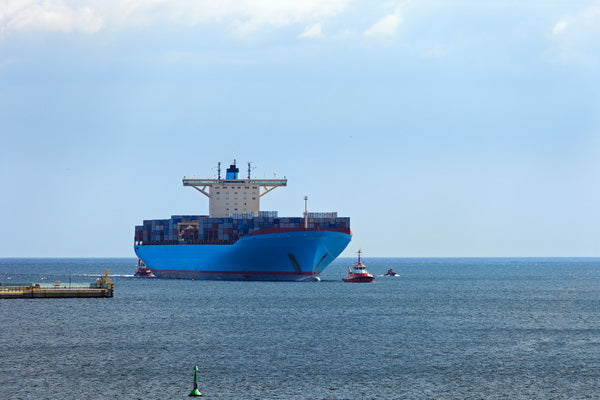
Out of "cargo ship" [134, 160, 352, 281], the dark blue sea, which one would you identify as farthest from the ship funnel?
the dark blue sea

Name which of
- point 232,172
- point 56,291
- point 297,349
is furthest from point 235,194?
point 297,349

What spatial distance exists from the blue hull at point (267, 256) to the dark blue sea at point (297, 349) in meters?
21.5

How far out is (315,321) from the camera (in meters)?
74.1

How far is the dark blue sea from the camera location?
43.3 metres

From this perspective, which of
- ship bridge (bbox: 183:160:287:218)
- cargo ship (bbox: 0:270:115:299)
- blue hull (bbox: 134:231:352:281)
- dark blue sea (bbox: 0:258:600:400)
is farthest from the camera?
ship bridge (bbox: 183:160:287:218)

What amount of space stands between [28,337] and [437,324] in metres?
30.2

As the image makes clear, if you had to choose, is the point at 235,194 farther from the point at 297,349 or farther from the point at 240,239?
the point at 297,349

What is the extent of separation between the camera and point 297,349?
185 ft

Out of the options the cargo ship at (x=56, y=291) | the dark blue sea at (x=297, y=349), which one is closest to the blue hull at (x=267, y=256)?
the dark blue sea at (x=297, y=349)

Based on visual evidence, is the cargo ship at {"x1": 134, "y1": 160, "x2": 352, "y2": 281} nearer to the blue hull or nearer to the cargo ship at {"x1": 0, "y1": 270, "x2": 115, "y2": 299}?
the blue hull

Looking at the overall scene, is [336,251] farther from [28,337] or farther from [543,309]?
[28,337]

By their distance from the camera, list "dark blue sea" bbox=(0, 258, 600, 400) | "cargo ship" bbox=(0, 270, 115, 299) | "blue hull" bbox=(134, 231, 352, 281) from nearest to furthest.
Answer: "dark blue sea" bbox=(0, 258, 600, 400)
"cargo ship" bbox=(0, 270, 115, 299)
"blue hull" bbox=(134, 231, 352, 281)

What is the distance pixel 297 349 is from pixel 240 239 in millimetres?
66864

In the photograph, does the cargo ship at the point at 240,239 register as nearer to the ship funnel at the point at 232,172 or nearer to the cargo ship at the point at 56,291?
the ship funnel at the point at 232,172
